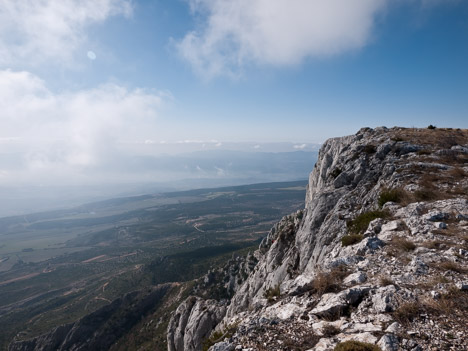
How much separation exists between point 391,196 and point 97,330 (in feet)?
235

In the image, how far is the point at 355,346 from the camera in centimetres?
632

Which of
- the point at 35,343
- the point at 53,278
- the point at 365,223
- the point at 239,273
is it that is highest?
the point at 365,223

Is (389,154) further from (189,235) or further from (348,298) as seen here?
(189,235)

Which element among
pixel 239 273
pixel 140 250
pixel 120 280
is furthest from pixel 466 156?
pixel 140 250

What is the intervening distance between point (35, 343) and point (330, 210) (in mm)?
80185

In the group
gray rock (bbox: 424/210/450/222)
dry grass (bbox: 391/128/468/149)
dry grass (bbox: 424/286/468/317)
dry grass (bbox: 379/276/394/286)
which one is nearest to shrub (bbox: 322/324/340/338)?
dry grass (bbox: 379/276/394/286)

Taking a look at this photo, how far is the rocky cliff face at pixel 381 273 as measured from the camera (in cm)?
710

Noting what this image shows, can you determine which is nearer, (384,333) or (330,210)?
(384,333)

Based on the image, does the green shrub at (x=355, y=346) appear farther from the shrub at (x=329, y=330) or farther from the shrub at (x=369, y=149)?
the shrub at (x=369, y=149)

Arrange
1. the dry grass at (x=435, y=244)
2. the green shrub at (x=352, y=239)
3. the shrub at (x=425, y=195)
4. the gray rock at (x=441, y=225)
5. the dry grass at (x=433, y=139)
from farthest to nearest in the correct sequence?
the dry grass at (x=433, y=139) → the shrub at (x=425, y=195) → the green shrub at (x=352, y=239) → the gray rock at (x=441, y=225) → the dry grass at (x=435, y=244)

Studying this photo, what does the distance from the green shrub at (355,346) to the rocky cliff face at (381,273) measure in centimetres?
27

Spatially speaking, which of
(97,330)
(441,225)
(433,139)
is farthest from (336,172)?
(97,330)

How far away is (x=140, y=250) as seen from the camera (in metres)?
156

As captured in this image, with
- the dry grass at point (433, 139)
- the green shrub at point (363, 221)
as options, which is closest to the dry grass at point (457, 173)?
the dry grass at point (433, 139)
